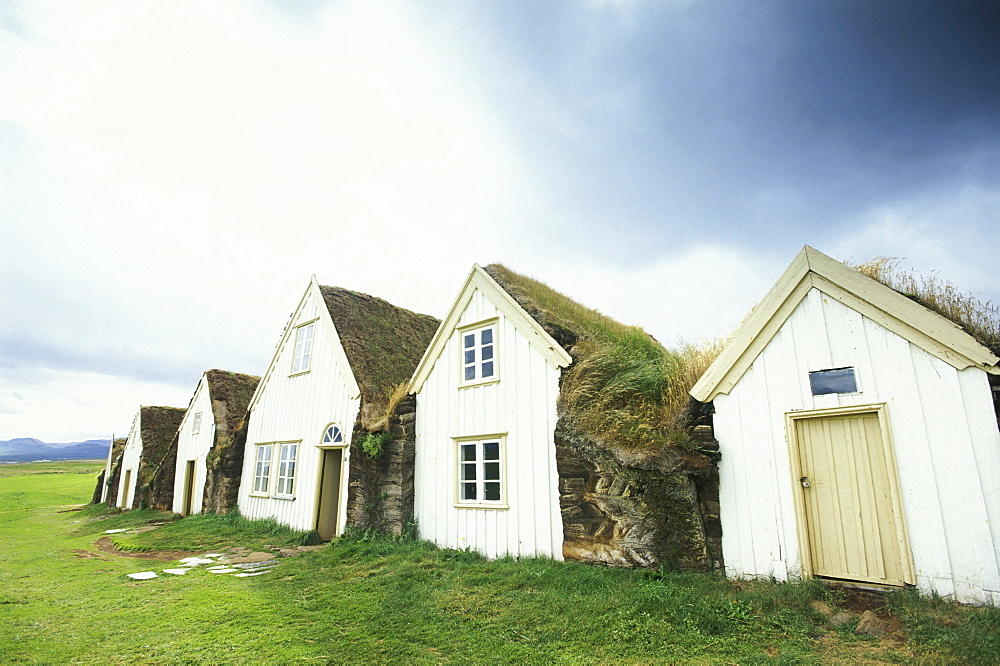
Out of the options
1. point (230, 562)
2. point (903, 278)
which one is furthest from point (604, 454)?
point (230, 562)

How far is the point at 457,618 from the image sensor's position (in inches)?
262

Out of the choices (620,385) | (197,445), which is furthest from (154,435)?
(620,385)

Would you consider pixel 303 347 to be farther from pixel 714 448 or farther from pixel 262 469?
pixel 714 448

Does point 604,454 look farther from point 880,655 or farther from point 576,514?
point 880,655

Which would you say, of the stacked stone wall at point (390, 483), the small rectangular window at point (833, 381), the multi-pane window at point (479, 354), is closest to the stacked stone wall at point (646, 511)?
the small rectangular window at point (833, 381)

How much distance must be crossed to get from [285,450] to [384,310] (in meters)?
5.32

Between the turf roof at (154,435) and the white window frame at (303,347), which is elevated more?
the white window frame at (303,347)

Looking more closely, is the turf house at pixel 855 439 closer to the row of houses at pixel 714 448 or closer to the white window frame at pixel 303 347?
the row of houses at pixel 714 448

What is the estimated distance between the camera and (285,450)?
15.7 m

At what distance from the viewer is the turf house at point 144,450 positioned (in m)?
26.0

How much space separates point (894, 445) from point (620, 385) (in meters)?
3.83

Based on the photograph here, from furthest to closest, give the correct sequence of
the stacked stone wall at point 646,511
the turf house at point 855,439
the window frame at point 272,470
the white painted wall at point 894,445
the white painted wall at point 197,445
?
the white painted wall at point 197,445 → the window frame at point 272,470 → the stacked stone wall at point 646,511 → the turf house at point 855,439 → the white painted wall at point 894,445

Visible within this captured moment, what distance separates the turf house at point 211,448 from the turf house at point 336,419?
1.90 ft

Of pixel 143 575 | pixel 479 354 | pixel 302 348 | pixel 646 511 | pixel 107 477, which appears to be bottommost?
pixel 143 575
